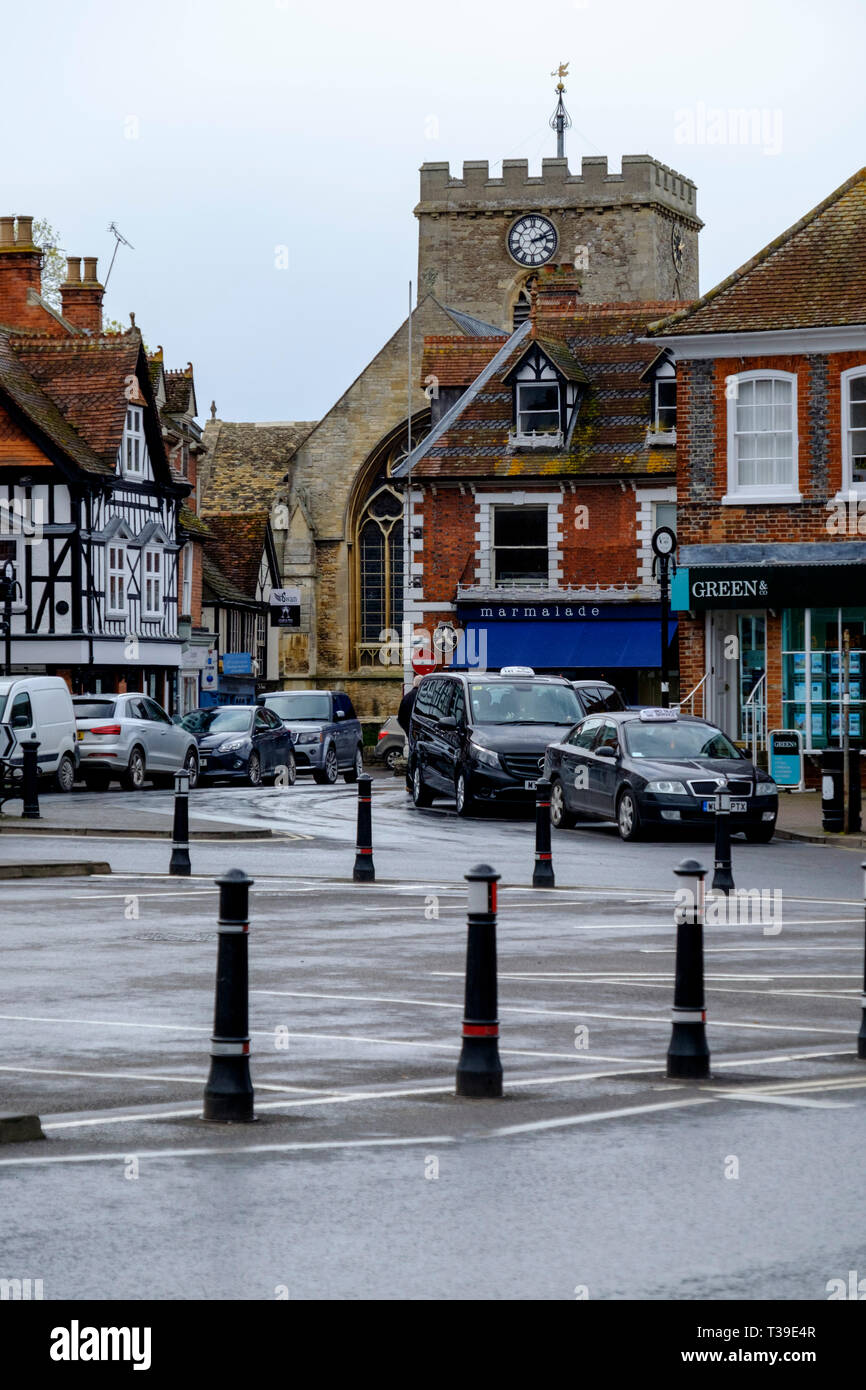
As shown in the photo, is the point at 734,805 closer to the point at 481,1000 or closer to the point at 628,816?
the point at 628,816

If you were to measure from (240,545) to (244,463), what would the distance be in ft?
27.1

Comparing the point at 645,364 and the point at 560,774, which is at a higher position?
the point at 645,364

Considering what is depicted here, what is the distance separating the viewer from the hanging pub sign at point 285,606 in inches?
2773

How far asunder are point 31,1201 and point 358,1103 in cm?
217

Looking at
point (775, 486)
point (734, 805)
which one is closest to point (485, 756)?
point (734, 805)

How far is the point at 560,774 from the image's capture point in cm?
2780

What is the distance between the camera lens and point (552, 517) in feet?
167

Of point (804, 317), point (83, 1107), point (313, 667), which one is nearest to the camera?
point (83, 1107)

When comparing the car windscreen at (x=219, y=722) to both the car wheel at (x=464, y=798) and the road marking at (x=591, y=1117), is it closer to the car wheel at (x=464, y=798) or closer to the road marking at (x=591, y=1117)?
the car wheel at (x=464, y=798)

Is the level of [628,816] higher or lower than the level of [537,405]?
lower

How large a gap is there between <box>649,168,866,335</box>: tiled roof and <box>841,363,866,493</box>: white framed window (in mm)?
1083

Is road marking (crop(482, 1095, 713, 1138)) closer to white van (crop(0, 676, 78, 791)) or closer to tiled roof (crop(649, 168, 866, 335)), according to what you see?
white van (crop(0, 676, 78, 791))
